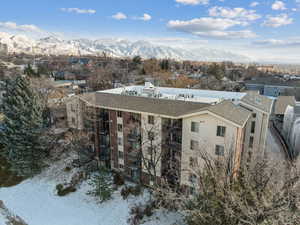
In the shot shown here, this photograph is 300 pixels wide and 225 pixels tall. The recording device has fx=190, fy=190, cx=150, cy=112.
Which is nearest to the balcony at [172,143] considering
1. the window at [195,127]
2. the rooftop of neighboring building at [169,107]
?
the window at [195,127]

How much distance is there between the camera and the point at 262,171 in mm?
14023

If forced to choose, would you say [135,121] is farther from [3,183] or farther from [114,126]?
[3,183]

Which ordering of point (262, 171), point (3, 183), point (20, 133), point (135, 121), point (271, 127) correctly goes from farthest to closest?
point (271, 127)
point (3, 183)
point (20, 133)
point (135, 121)
point (262, 171)

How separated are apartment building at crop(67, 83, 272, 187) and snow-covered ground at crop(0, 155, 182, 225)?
156 inches

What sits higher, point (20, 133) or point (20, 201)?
point (20, 133)

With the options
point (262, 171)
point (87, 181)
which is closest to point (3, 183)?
point (87, 181)

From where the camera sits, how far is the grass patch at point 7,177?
27500mm

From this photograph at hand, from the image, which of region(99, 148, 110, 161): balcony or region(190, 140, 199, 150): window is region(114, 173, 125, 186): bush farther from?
region(190, 140, 199, 150): window

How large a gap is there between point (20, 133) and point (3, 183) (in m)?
8.60

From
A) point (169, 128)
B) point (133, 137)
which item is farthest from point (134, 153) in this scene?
point (169, 128)

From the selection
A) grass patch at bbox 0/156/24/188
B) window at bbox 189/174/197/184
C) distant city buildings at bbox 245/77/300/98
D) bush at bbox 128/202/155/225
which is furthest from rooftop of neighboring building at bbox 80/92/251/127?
distant city buildings at bbox 245/77/300/98

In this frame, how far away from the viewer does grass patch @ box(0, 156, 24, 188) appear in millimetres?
27500

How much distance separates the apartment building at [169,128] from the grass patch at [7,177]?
1193 centimetres

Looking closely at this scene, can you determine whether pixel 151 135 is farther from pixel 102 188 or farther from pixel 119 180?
pixel 102 188
